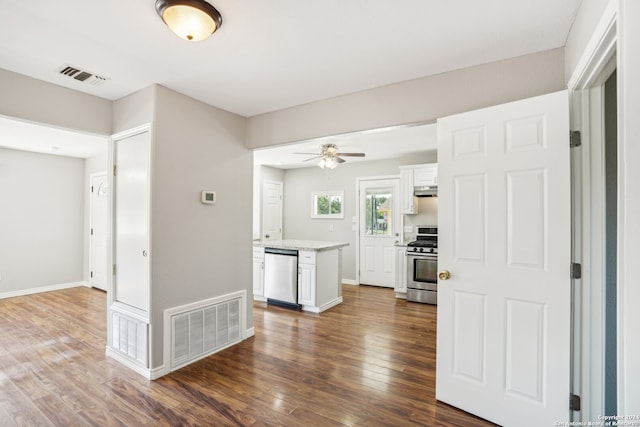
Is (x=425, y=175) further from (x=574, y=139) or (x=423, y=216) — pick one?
(x=574, y=139)

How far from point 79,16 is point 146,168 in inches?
47.8

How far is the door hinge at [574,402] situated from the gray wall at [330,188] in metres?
4.33

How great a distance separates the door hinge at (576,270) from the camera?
1.76 metres

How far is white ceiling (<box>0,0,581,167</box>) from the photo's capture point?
1.67 meters

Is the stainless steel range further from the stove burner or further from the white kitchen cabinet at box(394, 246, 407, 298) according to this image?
the white kitchen cabinet at box(394, 246, 407, 298)

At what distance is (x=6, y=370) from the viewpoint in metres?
2.70

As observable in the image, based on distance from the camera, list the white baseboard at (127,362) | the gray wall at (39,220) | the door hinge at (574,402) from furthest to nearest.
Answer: the gray wall at (39,220) < the white baseboard at (127,362) < the door hinge at (574,402)

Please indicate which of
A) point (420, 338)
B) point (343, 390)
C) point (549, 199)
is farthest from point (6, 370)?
point (549, 199)

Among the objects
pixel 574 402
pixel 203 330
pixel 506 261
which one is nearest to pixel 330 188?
pixel 203 330

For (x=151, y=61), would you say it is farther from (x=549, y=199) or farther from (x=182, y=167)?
(x=549, y=199)

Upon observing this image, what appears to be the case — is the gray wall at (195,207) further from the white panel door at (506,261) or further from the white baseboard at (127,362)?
the white panel door at (506,261)

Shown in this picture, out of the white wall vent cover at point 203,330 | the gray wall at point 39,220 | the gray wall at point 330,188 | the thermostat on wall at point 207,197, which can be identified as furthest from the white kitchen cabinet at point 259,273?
the gray wall at point 39,220

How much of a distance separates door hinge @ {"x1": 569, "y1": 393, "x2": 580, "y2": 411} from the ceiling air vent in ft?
12.9

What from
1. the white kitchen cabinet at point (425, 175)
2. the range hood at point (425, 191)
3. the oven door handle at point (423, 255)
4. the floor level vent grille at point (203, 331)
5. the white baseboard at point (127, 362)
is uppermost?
the white kitchen cabinet at point (425, 175)
